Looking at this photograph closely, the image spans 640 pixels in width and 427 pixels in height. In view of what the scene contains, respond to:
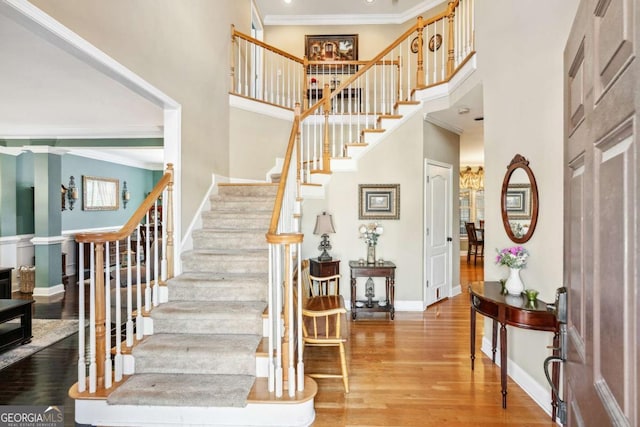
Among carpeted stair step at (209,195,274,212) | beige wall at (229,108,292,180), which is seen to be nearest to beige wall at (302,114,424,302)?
carpeted stair step at (209,195,274,212)

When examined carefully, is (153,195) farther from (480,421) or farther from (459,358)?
(459,358)

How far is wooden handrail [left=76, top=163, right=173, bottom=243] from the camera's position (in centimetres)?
213

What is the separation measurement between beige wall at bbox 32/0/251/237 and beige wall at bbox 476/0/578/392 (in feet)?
10.2

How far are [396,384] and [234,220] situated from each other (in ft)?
7.96

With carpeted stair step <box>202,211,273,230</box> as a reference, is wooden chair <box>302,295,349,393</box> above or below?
below

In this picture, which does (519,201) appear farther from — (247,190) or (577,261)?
(247,190)

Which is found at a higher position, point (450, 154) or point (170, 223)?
point (450, 154)

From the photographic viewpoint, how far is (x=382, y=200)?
15.2 ft

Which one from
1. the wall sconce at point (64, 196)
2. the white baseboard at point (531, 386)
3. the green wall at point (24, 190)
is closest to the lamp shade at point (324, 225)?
the white baseboard at point (531, 386)

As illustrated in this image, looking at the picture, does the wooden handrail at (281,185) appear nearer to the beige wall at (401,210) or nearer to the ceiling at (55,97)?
the beige wall at (401,210)

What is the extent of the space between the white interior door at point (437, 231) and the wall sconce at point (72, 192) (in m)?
6.98

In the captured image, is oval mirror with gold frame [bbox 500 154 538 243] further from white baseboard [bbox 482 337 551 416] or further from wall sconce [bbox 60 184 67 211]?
wall sconce [bbox 60 184 67 211]

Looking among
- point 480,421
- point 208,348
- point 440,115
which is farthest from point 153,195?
point 440,115

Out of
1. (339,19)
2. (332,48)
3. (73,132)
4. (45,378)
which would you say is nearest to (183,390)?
(45,378)
